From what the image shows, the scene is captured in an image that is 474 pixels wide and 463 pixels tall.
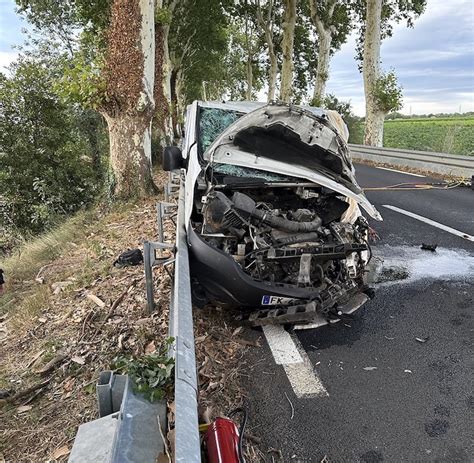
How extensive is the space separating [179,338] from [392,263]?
14.2 ft

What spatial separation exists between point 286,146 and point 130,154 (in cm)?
533

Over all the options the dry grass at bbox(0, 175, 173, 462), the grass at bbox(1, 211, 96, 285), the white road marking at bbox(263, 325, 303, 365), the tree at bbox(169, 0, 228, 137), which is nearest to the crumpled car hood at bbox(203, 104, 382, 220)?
the white road marking at bbox(263, 325, 303, 365)

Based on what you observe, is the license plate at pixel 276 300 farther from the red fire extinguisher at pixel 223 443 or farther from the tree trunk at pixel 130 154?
the tree trunk at pixel 130 154

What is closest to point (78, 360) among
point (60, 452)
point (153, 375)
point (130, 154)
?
point (60, 452)

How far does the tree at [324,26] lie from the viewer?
77.7 ft

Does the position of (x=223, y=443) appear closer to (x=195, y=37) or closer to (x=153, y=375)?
(x=153, y=375)

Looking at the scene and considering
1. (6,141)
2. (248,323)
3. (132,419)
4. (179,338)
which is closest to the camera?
(132,419)

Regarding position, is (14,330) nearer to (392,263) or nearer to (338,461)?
(338,461)

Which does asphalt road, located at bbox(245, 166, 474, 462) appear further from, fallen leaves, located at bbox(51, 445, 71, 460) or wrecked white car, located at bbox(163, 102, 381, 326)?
fallen leaves, located at bbox(51, 445, 71, 460)

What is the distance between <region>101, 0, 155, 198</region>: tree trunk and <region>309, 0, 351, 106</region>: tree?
16937 millimetres

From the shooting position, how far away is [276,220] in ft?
13.2

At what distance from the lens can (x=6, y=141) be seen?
12.0 metres

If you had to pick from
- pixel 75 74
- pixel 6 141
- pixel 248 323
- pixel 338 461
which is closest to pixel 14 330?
pixel 248 323

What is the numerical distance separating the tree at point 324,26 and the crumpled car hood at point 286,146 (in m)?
20.8
